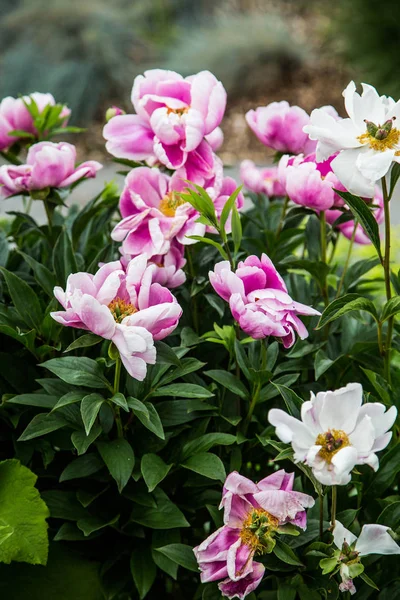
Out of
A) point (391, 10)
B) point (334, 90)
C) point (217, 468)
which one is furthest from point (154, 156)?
point (334, 90)

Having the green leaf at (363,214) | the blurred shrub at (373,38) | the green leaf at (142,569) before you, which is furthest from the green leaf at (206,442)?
the blurred shrub at (373,38)

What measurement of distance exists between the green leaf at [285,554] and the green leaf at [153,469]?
120 mm

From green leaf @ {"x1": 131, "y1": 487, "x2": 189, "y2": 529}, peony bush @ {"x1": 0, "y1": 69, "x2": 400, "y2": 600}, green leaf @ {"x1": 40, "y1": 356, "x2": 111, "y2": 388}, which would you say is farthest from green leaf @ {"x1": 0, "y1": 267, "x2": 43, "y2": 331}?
green leaf @ {"x1": 131, "y1": 487, "x2": 189, "y2": 529}

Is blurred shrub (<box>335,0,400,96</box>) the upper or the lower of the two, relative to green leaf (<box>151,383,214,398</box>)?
lower

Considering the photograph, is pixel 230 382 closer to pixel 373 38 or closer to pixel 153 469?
pixel 153 469

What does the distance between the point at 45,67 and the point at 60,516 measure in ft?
20.8

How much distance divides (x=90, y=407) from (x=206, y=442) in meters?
0.13

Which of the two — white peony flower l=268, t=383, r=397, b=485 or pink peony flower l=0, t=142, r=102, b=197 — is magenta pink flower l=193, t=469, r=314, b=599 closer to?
white peony flower l=268, t=383, r=397, b=485

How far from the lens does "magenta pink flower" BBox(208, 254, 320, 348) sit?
714mm

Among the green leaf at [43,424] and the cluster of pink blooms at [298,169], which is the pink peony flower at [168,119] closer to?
the cluster of pink blooms at [298,169]

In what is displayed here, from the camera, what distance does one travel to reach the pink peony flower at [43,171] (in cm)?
92

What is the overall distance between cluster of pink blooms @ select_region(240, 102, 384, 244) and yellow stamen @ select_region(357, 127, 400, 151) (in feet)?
0.09

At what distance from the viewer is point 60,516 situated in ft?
2.67

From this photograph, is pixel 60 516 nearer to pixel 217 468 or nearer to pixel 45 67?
pixel 217 468
